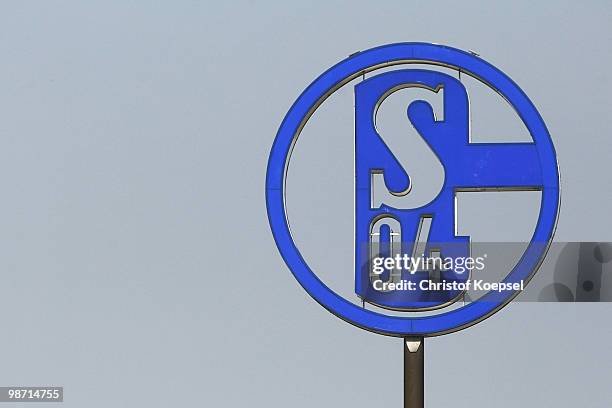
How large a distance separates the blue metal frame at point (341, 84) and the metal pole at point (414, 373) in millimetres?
86

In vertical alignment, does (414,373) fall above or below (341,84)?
below

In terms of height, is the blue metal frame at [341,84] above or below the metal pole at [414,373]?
above

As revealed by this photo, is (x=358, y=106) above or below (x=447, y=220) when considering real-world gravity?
above

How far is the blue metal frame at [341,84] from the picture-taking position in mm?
4051

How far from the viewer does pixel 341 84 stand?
4.19 meters

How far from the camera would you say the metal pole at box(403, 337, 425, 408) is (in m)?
4.14

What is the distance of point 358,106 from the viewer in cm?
419

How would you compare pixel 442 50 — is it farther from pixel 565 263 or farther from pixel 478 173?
pixel 565 263

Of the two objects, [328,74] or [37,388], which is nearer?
[328,74]

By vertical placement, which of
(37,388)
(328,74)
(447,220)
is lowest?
(37,388)

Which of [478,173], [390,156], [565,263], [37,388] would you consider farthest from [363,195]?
[37,388]

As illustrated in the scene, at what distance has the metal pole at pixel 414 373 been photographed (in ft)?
13.6

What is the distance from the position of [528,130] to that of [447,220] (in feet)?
1.49

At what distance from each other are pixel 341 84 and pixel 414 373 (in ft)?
3.72
